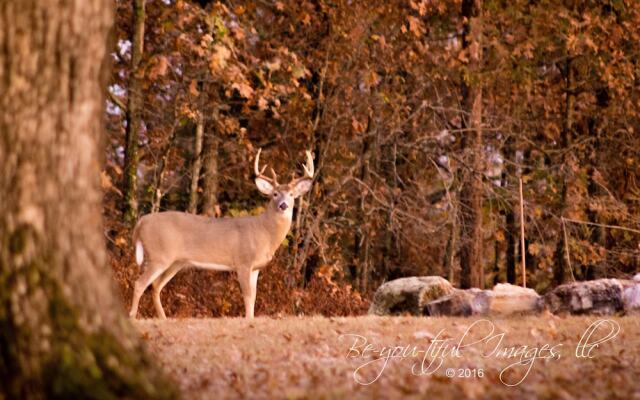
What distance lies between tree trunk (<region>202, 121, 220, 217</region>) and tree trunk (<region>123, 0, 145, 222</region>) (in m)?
2.35

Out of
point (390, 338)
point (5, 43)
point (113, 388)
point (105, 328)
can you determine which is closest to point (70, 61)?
point (5, 43)

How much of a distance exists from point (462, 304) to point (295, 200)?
503 centimetres

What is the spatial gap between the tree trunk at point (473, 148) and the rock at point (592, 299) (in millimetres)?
4505

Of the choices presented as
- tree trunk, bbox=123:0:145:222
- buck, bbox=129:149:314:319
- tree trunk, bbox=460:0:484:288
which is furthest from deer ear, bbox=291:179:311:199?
tree trunk, bbox=460:0:484:288

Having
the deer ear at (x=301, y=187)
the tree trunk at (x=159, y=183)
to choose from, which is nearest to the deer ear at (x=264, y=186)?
Answer: the deer ear at (x=301, y=187)

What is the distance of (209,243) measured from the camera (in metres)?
11.3

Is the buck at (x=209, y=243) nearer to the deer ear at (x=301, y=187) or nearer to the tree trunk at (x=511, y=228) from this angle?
the deer ear at (x=301, y=187)

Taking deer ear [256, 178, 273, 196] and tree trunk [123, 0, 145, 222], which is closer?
deer ear [256, 178, 273, 196]

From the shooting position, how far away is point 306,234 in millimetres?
15117

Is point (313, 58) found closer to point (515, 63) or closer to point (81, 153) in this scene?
point (515, 63)

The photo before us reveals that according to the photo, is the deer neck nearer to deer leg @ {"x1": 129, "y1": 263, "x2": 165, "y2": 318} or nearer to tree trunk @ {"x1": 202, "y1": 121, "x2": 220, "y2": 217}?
deer leg @ {"x1": 129, "y1": 263, "x2": 165, "y2": 318}

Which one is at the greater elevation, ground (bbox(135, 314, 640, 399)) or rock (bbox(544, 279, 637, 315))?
rock (bbox(544, 279, 637, 315))

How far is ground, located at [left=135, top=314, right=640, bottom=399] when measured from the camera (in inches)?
205

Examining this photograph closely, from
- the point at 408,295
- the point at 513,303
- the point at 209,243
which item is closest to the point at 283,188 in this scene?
the point at 209,243
